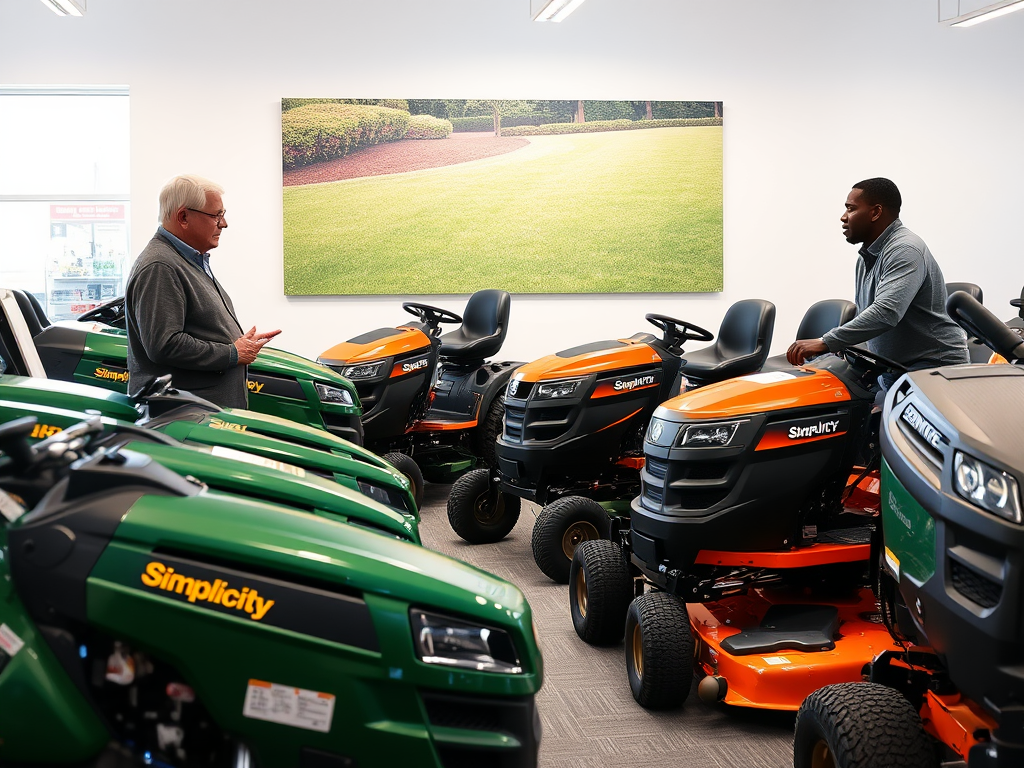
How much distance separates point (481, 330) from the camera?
5809mm

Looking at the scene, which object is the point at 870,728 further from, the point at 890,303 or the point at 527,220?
the point at 527,220

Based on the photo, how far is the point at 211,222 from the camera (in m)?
2.82

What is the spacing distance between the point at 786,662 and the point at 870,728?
0.73 m

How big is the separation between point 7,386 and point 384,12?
5.95 m

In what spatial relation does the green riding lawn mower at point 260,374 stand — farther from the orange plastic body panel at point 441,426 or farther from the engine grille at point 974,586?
the engine grille at point 974,586

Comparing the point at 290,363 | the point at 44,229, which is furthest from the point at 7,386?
the point at 44,229

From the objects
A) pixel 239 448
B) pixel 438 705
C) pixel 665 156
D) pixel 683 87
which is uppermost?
pixel 683 87

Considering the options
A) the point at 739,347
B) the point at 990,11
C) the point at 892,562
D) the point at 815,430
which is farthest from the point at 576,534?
the point at 990,11

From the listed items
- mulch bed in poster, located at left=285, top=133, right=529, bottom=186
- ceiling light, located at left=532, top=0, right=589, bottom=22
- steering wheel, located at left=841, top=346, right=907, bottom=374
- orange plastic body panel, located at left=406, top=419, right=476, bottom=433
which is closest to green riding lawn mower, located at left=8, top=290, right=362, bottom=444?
orange plastic body panel, located at left=406, top=419, right=476, bottom=433

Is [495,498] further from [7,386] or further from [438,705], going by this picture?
[438,705]

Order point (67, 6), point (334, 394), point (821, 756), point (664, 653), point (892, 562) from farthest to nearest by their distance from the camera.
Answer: point (67, 6) → point (334, 394) → point (664, 653) → point (821, 756) → point (892, 562)

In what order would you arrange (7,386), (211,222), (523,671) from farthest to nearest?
(211,222) < (7,386) < (523,671)

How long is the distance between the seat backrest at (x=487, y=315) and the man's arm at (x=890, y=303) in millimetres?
2872

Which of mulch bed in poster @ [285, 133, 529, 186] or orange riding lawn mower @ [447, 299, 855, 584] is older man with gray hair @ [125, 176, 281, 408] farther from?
mulch bed in poster @ [285, 133, 529, 186]
